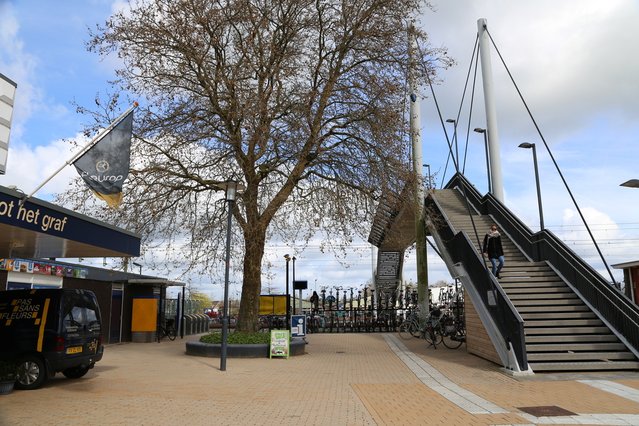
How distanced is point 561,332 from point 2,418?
1177 centimetres

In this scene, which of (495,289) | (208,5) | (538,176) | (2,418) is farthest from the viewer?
(538,176)

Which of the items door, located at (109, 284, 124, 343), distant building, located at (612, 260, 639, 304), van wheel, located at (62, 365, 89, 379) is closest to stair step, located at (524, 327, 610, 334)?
distant building, located at (612, 260, 639, 304)

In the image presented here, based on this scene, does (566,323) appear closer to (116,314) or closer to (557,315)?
(557,315)

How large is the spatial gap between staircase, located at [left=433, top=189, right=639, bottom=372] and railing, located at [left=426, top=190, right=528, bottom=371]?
0.67 m

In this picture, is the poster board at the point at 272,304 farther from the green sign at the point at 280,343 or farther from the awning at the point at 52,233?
the awning at the point at 52,233

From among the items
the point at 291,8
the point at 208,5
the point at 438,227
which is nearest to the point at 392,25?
the point at 291,8

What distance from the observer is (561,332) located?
12852mm

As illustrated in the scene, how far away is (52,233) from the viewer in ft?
30.6

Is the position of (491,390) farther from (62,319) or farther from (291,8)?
(291,8)

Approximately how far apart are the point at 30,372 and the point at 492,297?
33.5ft

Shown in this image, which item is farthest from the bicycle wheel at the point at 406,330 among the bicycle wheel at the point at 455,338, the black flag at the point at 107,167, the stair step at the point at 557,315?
the black flag at the point at 107,167

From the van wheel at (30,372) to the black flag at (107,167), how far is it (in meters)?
3.43

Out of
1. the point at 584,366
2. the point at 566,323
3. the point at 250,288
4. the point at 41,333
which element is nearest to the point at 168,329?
the point at 250,288

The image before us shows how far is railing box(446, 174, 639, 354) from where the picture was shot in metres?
12.3
